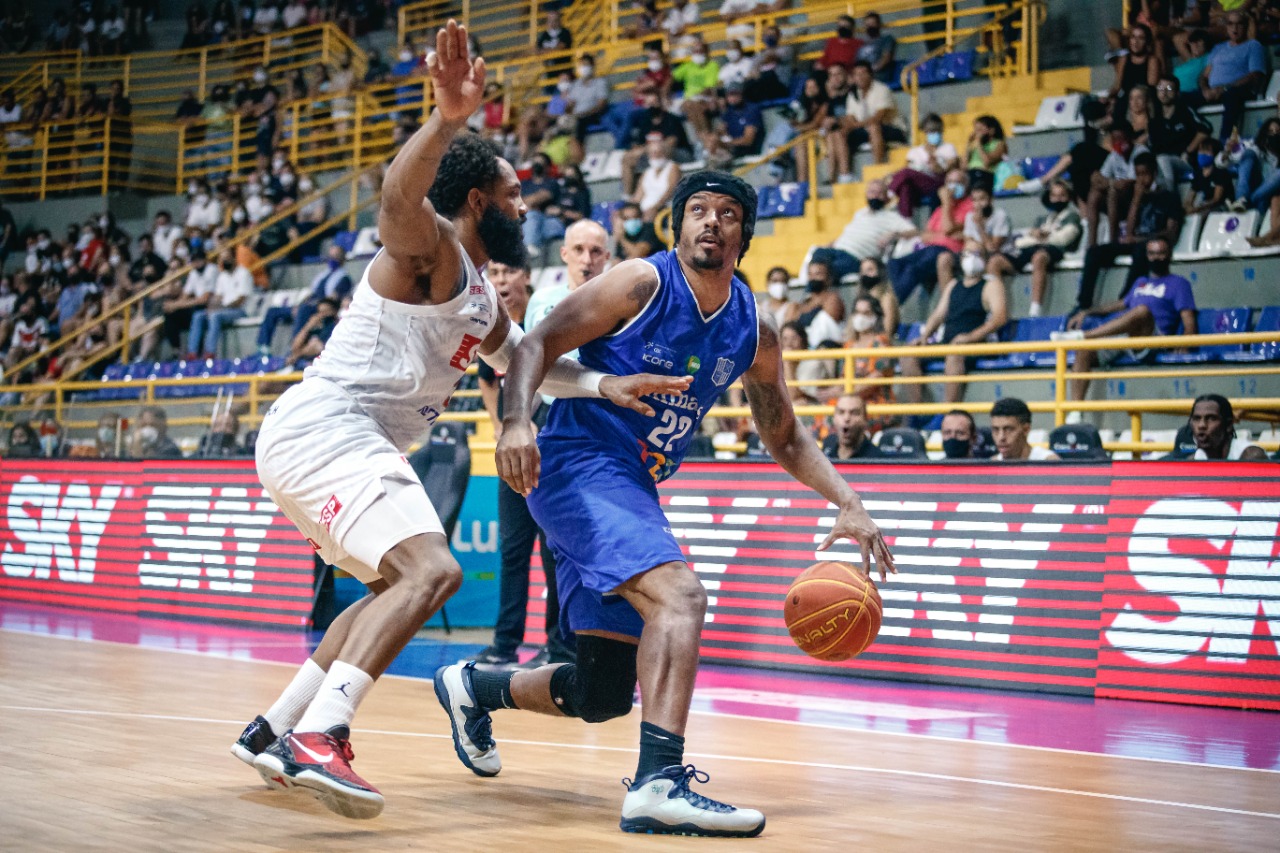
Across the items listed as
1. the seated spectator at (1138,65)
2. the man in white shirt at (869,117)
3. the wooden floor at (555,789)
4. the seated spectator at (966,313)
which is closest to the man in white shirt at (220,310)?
the man in white shirt at (869,117)

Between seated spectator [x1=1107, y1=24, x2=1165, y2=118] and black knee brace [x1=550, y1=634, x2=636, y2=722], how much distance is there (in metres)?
10.6

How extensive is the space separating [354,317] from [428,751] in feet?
6.51

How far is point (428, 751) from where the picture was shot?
587 cm

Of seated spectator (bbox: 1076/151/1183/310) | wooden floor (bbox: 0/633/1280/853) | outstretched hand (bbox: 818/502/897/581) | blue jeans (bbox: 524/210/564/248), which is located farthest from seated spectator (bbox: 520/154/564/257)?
outstretched hand (bbox: 818/502/897/581)

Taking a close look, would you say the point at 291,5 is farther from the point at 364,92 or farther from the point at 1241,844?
the point at 1241,844

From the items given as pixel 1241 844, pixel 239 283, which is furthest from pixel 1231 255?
pixel 239 283

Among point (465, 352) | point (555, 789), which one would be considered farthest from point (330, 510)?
point (555, 789)

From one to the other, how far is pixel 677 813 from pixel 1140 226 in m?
9.97

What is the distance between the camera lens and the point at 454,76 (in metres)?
4.24

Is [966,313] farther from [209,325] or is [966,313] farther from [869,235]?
[209,325]

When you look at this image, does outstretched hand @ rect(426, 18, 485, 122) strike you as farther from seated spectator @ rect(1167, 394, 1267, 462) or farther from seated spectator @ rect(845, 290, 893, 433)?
seated spectator @ rect(845, 290, 893, 433)

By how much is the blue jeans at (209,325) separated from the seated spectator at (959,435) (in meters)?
13.6

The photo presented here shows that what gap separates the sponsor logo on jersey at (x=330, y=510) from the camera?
15.1 ft

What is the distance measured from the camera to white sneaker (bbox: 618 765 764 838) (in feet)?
13.8
